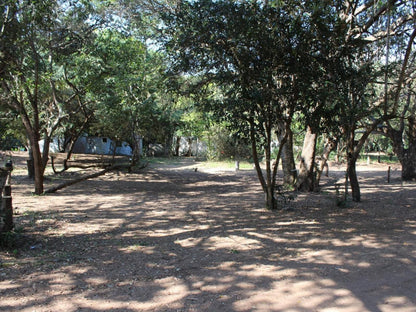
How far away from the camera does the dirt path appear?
11.5 feet

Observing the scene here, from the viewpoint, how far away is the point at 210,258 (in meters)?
4.95

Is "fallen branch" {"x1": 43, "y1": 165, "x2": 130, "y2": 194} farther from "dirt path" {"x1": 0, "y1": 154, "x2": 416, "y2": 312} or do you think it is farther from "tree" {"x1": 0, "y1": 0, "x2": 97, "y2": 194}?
"dirt path" {"x1": 0, "y1": 154, "x2": 416, "y2": 312}

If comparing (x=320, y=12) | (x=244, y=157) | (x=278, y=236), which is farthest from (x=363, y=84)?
(x=244, y=157)

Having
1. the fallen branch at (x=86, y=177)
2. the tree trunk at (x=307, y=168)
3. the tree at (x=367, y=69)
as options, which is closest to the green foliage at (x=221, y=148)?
the fallen branch at (x=86, y=177)

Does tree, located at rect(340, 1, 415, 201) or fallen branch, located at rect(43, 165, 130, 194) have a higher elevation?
tree, located at rect(340, 1, 415, 201)

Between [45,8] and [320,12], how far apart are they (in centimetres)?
538

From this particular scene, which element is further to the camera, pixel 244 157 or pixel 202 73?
pixel 244 157

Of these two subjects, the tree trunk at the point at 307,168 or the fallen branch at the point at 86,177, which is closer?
the fallen branch at the point at 86,177

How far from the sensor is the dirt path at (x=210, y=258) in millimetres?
3514

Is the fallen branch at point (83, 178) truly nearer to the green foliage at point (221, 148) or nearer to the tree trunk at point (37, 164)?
the tree trunk at point (37, 164)

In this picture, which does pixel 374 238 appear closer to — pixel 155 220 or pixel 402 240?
pixel 402 240

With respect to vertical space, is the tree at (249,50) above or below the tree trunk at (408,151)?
above

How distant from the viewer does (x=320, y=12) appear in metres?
6.78

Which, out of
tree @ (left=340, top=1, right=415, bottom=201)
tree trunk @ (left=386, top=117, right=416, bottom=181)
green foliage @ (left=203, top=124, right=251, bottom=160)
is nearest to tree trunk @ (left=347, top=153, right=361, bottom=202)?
tree @ (left=340, top=1, right=415, bottom=201)
